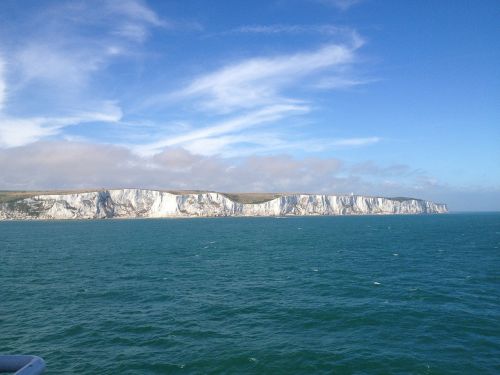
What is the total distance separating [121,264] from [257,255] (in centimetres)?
3045

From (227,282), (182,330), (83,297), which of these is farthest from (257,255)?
(182,330)

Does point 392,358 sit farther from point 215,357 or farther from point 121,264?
point 121,264

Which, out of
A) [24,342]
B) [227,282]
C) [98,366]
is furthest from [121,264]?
[98,366]

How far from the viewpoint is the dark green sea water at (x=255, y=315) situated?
30516 millimetres

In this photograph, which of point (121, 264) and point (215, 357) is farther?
point (121, 264)

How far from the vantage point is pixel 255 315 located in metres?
41.5

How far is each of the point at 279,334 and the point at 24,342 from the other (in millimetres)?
23870

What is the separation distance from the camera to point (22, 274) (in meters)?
64.3

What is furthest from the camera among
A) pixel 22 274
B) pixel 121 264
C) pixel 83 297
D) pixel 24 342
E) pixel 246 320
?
pixel 121 264

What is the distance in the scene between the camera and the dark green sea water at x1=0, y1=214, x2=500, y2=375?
3052 centimetres

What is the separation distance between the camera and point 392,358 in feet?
100

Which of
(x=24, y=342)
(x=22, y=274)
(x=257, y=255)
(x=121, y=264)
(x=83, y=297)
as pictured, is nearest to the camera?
(x=24, y=342)

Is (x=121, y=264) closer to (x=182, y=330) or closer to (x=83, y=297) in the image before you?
(x=83, y=297)

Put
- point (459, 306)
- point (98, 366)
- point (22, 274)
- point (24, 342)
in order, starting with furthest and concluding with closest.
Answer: point (22, 274), point (459, 306), point (24, 342), point (98, 366)
